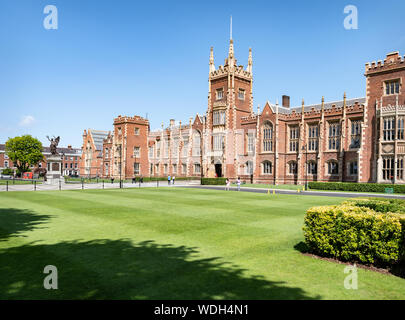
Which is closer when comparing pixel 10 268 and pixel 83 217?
pixel 10 268

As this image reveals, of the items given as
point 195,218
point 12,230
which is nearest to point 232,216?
point 195,218

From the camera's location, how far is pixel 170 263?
771cm

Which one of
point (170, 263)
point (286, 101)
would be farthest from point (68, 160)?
point (170, 263)

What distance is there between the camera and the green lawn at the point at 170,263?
598 centimetres

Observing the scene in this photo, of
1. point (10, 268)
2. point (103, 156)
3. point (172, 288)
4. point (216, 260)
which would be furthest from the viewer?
point (103, 156)

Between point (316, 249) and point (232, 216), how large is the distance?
22.3 feet

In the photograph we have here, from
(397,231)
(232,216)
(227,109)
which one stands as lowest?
(232,216)

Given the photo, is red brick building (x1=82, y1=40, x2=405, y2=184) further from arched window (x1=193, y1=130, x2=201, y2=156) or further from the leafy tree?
the leafy tree

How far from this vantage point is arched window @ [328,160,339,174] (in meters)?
44.0

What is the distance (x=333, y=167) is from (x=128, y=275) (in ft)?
141

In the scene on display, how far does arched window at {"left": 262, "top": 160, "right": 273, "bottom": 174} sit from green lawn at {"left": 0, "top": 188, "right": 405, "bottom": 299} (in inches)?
1525

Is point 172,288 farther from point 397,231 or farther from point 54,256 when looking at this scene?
point 397,231

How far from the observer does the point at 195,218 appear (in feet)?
48.0

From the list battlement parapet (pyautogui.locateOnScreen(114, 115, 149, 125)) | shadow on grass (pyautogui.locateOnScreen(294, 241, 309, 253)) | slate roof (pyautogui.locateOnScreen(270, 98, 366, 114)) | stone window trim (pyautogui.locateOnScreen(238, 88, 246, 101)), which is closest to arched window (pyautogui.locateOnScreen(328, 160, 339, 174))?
slate roof (pyautogui.locateOnScreen(270, 98, 366, 114))
